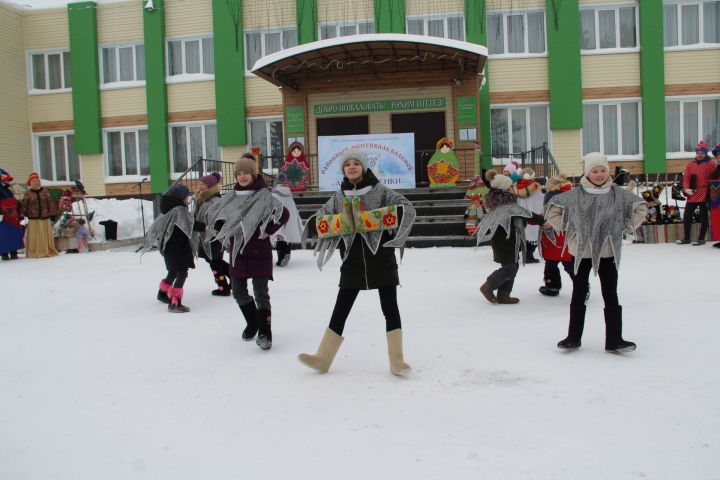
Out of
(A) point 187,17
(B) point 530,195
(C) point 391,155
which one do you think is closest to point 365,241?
(B) point 530,195

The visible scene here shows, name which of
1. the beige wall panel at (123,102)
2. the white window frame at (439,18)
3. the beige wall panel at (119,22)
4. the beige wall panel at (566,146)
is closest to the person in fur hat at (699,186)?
the beige wall panel at (566,146)

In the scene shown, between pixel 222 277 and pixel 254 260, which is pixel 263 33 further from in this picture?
pixel 254 260

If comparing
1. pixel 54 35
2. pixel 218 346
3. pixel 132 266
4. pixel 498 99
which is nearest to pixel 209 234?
pixel 218 346

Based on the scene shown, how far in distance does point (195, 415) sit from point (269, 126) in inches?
702

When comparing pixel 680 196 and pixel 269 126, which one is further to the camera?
pixel 269 126

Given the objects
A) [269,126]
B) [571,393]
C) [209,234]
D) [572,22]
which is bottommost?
[571,393]

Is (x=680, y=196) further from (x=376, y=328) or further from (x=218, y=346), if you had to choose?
(x=218, y=346)

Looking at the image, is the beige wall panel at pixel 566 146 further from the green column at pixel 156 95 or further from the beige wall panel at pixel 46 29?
the beige wall panel at pixel 46 29

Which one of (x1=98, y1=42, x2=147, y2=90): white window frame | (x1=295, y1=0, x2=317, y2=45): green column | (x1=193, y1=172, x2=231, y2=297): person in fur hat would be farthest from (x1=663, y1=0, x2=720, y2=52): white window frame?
(x1=98, y1=42, x2=147, y2=90): white window frame

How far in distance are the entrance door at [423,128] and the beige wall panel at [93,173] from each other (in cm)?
1072

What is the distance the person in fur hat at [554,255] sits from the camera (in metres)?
6.57

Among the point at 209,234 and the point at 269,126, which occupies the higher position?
the point at 269,126

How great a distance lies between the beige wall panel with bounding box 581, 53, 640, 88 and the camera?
1892 centimetres

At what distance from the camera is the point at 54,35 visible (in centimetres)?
2194
